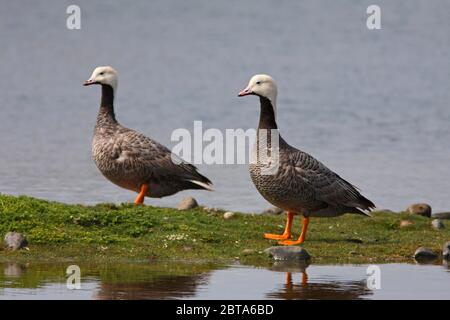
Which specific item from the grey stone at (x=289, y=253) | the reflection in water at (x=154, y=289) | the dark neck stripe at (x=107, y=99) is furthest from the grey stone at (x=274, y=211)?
the reflection in water at (x=154, y=289)

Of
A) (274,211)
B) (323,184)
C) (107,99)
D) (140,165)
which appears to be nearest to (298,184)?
(323,184)

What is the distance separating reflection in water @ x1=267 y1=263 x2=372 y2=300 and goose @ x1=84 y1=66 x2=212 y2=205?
5059 millimetres

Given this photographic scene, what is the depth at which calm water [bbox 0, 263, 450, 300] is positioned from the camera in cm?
1238

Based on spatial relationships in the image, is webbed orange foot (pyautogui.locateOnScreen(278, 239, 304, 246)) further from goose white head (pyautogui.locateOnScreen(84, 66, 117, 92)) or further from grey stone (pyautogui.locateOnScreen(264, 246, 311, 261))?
goose white head (pyautogui.locateOnScreen(84, 66, 117, 92))

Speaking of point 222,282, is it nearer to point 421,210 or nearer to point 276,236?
point 276,236

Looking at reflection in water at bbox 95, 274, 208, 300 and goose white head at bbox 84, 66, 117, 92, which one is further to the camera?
goose white head at bbox 84, 66, 117, 92

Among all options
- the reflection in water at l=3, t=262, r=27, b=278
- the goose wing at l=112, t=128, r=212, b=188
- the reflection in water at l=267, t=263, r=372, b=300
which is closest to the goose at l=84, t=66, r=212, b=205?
the goose wing at l=112, t=128, r=212, b=188

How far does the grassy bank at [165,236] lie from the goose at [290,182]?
1.44 feet

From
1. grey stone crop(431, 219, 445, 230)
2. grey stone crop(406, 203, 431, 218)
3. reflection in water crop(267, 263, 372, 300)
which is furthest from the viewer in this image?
grey stone crop(406, 203, 431, 218)

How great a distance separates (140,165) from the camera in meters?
18.4

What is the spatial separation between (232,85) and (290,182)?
23065 mm

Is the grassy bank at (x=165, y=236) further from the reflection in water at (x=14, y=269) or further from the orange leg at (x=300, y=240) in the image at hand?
the reflection in water at (x=14, y=269)

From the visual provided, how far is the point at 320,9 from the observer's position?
5806 centimetres

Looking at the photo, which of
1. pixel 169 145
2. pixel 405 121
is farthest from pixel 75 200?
pixel 405 121
